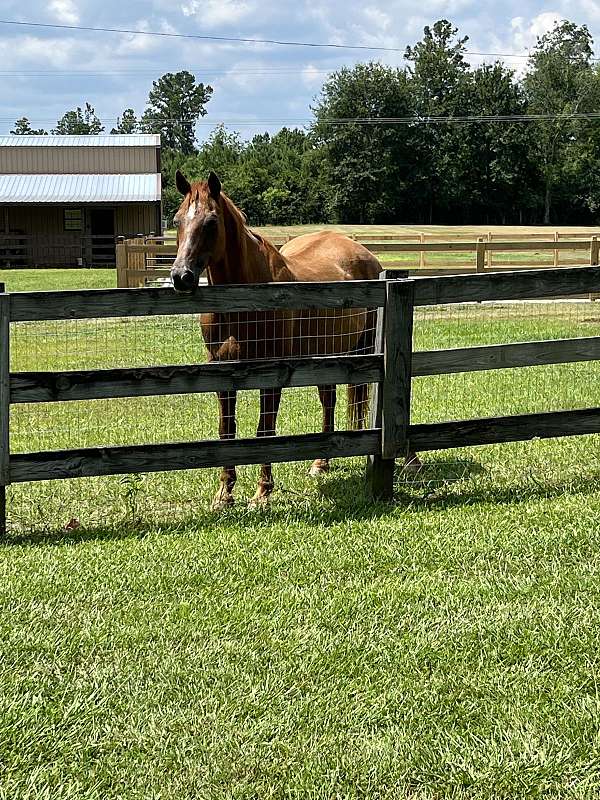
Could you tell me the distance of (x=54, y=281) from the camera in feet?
93.0

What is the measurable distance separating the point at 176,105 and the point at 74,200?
98197 millimetres

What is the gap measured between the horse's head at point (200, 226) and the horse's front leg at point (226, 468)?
3.16 feet

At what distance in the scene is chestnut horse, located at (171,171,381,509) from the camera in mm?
5723

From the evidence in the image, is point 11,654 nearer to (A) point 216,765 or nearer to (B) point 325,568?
(A) point 216,765

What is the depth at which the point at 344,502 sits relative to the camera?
19.5ft

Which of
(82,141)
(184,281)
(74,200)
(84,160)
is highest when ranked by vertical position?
(82,141)

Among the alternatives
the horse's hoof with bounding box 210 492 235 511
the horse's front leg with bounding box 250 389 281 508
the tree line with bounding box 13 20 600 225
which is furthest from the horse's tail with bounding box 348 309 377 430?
the tree line with bounding box 13 20 600 225

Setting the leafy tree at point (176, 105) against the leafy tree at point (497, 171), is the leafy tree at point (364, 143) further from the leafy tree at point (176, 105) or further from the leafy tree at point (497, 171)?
the leafy tree at point (176, 105)

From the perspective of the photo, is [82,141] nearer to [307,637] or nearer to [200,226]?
[200,226]

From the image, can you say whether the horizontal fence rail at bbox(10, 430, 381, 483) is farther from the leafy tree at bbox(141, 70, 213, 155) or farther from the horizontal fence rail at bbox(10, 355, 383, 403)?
the leafy tree at bbox(141, 70, 213, 155)

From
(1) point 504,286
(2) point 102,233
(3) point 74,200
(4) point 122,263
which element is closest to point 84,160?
(2) point 102,233

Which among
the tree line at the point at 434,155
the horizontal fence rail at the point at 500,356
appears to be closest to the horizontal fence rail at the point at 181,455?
the horizontal fence rail at the point at 500,356

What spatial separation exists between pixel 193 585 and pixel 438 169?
234 feet

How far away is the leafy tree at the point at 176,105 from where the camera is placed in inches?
5007
